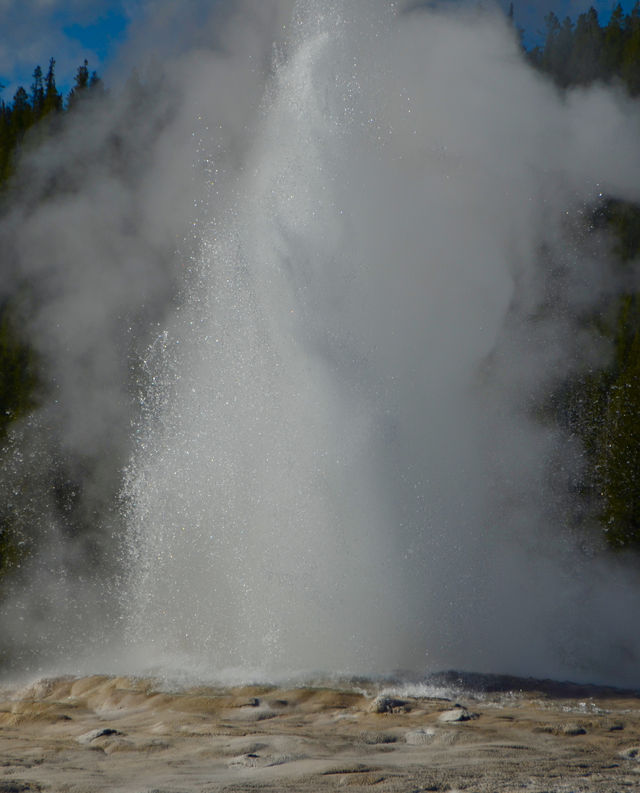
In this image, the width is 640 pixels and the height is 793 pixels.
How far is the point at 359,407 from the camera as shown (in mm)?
5191

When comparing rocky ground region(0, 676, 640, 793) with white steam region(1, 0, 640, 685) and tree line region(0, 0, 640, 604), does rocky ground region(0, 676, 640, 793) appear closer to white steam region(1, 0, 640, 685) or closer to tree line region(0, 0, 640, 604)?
white steam region(1, 0, 640, 685)

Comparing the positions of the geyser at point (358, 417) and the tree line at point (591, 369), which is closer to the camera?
the geyser at point (358, 417)

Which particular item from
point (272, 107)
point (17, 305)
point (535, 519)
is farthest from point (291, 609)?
point (17, 305)

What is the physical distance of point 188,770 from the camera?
9.84 ft

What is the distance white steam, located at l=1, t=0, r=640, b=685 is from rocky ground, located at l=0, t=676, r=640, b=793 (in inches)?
17.4

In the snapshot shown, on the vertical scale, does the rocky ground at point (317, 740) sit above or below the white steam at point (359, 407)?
below

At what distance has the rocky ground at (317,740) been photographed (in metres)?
2.79

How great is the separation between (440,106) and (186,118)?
4.73m

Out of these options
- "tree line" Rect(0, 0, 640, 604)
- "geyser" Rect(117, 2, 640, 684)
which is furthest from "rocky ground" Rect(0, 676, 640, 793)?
"tree line" Rect(0, 0, 640, 604)

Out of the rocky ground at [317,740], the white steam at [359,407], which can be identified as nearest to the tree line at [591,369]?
the white steam at [359,407]

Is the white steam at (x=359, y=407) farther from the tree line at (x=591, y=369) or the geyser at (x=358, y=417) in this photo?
the tree line at (x=591, y=369)

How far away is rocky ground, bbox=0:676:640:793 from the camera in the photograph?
279 centimetres

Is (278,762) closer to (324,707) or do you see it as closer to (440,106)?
(324,707)

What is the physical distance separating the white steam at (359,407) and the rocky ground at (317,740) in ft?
1.45
